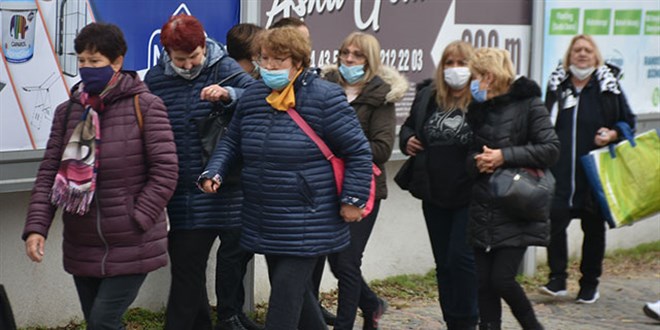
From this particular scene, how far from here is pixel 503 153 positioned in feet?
22.0

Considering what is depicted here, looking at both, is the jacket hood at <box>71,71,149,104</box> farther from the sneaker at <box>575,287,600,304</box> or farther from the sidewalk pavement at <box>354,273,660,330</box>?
the sneaker at <box>575,287,600,304</box>

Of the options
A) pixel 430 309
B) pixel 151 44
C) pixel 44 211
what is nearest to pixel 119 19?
pixel 151 44

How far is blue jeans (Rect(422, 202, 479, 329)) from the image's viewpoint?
7125 millimetres

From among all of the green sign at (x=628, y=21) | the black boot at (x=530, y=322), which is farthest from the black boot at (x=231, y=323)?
the green sign at (x=628, y=21)

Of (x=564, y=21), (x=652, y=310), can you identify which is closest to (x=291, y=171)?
(x=652, y=310)

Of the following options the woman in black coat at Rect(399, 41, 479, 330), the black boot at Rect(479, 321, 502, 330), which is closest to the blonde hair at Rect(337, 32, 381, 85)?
the woman in black coat at Rect(399, 41, 479, 330)

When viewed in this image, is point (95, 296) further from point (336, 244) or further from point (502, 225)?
point (502, 225)

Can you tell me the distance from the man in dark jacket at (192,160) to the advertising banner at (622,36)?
13.0ft

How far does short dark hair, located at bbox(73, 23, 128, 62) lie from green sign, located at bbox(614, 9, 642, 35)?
5722 mm

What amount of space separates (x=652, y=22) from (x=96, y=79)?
6411 millimetres

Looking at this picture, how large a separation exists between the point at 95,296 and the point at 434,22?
12.9 feet

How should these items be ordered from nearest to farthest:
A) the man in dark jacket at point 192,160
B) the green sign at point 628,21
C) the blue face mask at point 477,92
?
the man in dark jacket at point 192,160, the blue face mask at point 477,92, the green sign at point 628,21

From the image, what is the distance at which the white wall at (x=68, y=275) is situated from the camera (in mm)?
7066

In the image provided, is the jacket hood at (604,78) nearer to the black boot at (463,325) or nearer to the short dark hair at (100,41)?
the black boot at (463,325)
